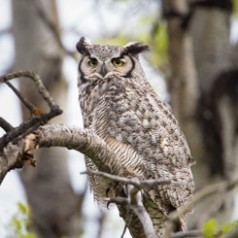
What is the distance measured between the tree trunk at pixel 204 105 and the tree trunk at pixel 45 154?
1328 mm

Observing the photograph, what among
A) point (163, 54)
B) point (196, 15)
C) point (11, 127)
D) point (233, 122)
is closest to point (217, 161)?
point (233, 122)

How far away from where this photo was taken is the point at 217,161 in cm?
610

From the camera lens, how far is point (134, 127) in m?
3.80

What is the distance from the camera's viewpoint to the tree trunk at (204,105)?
19.0ft

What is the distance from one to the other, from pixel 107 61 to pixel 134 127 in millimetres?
518

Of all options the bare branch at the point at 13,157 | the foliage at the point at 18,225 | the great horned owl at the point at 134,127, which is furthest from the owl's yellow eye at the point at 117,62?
the bare branch at the point at 13,157

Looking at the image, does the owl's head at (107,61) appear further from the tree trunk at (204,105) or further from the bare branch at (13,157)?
the bare branch at (13,157)

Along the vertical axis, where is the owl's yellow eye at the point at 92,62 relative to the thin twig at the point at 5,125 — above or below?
above

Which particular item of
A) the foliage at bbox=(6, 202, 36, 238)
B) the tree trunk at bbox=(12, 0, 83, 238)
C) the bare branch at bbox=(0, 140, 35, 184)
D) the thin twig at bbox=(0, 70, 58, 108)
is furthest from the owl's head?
the tree trunk at bbox=(12, 0, 83, 238)

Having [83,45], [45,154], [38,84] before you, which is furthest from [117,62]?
[45,154]

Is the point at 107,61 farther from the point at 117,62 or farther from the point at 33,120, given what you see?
the point at 33,120

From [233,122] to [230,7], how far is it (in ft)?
4.10

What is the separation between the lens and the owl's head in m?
4.17

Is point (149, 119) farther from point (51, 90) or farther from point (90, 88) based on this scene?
point (51, 90)
